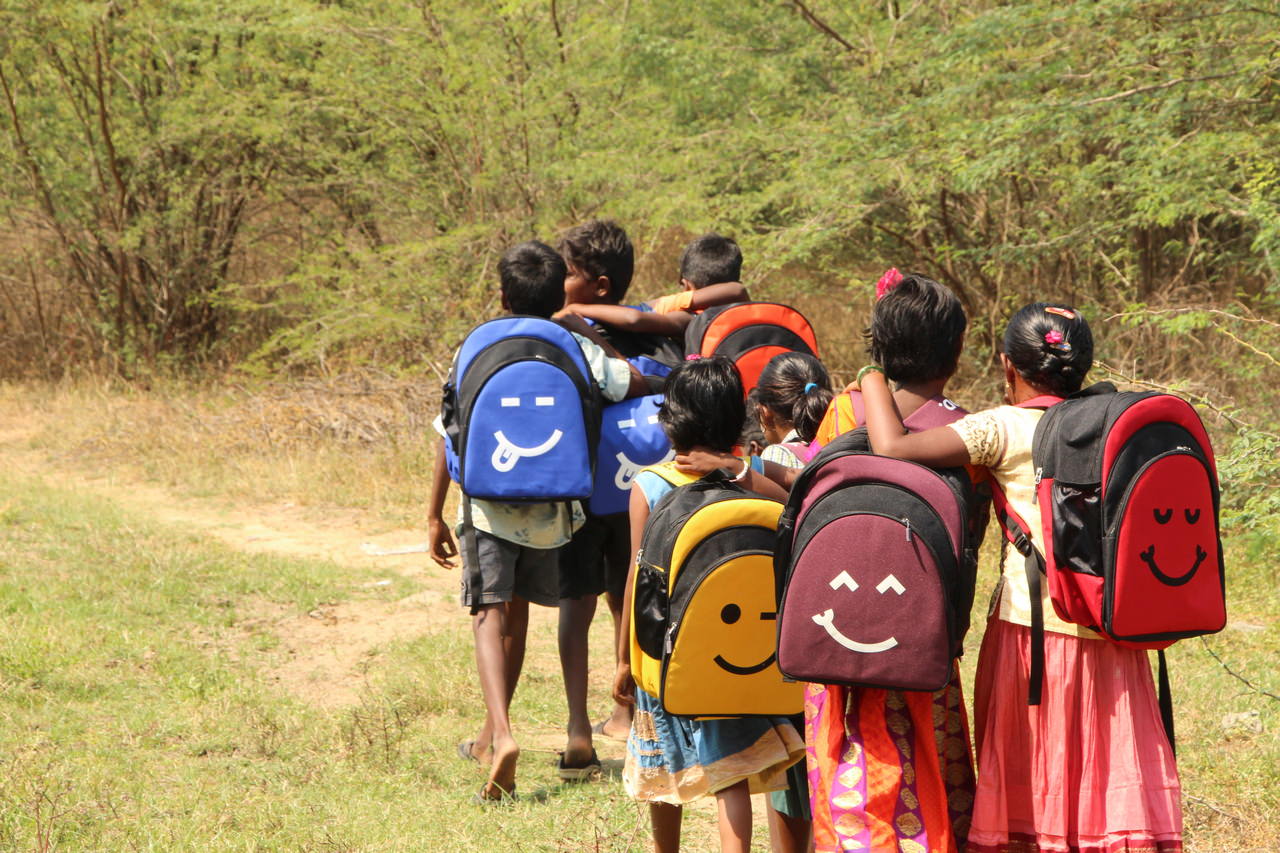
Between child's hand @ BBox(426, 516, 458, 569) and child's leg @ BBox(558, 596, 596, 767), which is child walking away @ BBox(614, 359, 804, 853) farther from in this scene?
child's hand @ BBox(426, 516, 458, 569)

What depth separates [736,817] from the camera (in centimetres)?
282

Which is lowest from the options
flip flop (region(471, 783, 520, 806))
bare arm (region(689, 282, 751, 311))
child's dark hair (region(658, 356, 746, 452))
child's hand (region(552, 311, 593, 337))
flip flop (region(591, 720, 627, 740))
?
flip flop (region(591, 720, 627, 740))

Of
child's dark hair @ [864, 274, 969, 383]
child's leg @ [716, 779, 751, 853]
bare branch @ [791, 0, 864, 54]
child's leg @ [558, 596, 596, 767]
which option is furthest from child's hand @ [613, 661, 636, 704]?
bare branch @ [791, 0, 864, 54]

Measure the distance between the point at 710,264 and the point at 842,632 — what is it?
2259 millimetres

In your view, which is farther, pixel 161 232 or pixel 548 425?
pixel 161 232

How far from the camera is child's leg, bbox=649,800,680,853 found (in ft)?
9.80

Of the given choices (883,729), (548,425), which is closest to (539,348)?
(548,425)

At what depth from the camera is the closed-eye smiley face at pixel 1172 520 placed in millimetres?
2344

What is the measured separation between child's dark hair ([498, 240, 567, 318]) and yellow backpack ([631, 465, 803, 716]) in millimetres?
1282

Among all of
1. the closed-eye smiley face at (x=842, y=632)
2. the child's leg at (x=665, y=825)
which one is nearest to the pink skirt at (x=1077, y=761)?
the closed-eye smiley face at (x=842, y=632)

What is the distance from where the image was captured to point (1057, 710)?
97.7 inches

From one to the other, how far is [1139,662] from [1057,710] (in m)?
0.20

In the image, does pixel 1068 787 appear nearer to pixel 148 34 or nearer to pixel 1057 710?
pixel 1057 710

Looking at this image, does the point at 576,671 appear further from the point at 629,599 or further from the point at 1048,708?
the point at 1048,708
